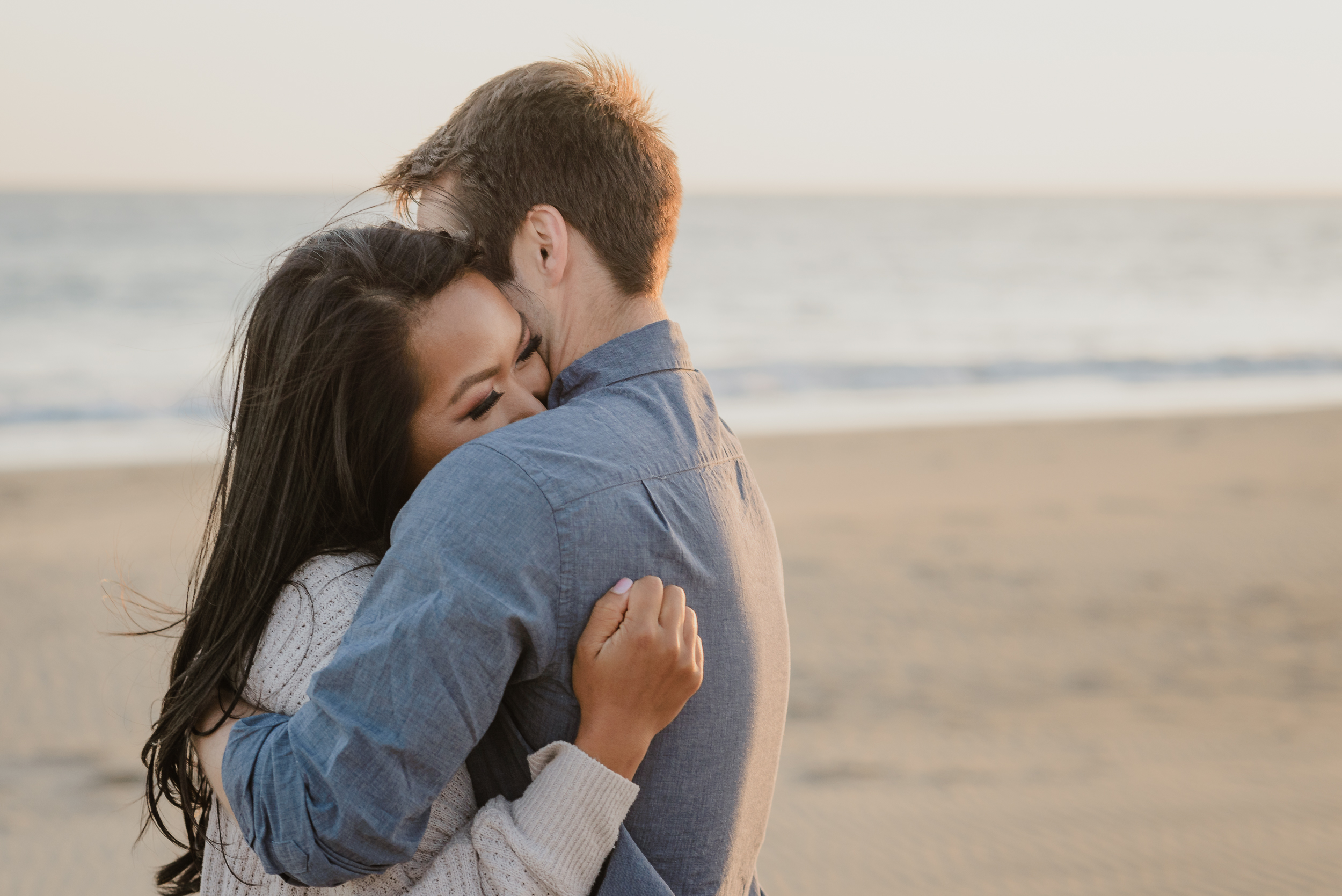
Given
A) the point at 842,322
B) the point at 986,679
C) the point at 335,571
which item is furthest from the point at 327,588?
the point at 842,322

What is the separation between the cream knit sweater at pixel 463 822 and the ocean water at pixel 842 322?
719 millimetres

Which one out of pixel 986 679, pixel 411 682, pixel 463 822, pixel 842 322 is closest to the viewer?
pixel 411 682

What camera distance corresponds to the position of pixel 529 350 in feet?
6.18

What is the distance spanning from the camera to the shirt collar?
1730 millimetres

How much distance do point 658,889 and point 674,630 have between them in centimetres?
37

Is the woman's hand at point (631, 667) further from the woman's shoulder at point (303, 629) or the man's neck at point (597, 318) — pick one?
the man's neck at point (597, 318)

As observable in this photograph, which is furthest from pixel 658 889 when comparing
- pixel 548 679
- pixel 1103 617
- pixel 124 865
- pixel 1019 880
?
pixel 1103 617

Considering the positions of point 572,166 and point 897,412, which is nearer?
point 572,166

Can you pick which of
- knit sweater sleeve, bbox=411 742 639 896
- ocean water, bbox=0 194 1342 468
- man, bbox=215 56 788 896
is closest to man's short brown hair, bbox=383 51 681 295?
man, bbox=215 56 788 896

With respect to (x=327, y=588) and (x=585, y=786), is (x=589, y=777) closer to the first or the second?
(x=585, y=786)

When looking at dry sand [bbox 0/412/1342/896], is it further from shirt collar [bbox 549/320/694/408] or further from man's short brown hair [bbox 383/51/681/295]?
shirt collar [bbox 549/320/694/408]

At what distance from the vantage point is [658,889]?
5.11ft

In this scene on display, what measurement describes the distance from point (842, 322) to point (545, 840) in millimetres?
25213

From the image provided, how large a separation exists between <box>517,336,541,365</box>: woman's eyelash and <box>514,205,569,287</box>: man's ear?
0.09 m
